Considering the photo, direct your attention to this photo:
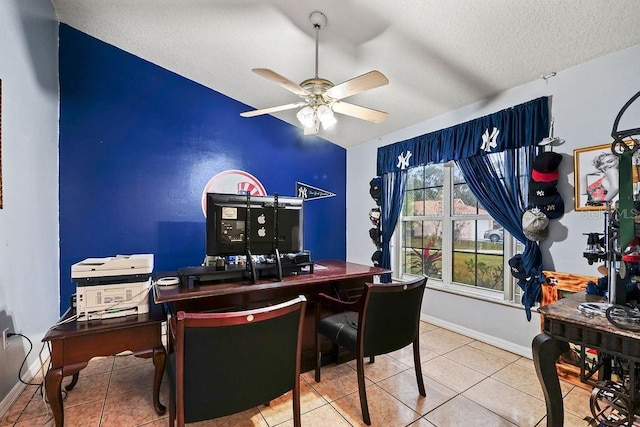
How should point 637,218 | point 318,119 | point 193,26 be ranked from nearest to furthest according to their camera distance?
1. point 637,218
2. point 318,119
3. point 193,26

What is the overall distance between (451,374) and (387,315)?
3.60ft

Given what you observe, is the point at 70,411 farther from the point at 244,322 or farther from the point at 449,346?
the point at 449,346

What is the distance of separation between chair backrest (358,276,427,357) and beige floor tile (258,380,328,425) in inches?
22.7

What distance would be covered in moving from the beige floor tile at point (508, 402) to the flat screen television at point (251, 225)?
1733mm

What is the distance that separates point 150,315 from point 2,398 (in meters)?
1.16

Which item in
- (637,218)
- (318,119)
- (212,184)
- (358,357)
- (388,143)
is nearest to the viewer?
(637,218)

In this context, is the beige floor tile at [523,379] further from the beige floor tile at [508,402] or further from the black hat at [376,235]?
the black hat at [376,235]

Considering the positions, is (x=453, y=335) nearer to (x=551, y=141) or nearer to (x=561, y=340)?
(x=561, y=340)

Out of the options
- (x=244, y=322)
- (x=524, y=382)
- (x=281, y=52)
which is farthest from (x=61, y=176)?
(x=524, y=382)

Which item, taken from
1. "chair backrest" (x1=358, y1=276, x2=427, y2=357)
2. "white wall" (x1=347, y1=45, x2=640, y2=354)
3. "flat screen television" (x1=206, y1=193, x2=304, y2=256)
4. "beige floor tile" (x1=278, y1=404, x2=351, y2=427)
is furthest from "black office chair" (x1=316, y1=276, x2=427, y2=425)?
"white wall" (x1=347, y1=45, x2=640, y2=354)

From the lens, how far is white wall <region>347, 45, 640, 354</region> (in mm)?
2171

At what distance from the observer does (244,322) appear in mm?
1209

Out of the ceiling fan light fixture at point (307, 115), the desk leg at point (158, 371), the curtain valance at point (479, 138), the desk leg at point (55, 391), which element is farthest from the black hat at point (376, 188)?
the desk leg at point (55, 391)

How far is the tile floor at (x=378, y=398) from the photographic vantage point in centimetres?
181
